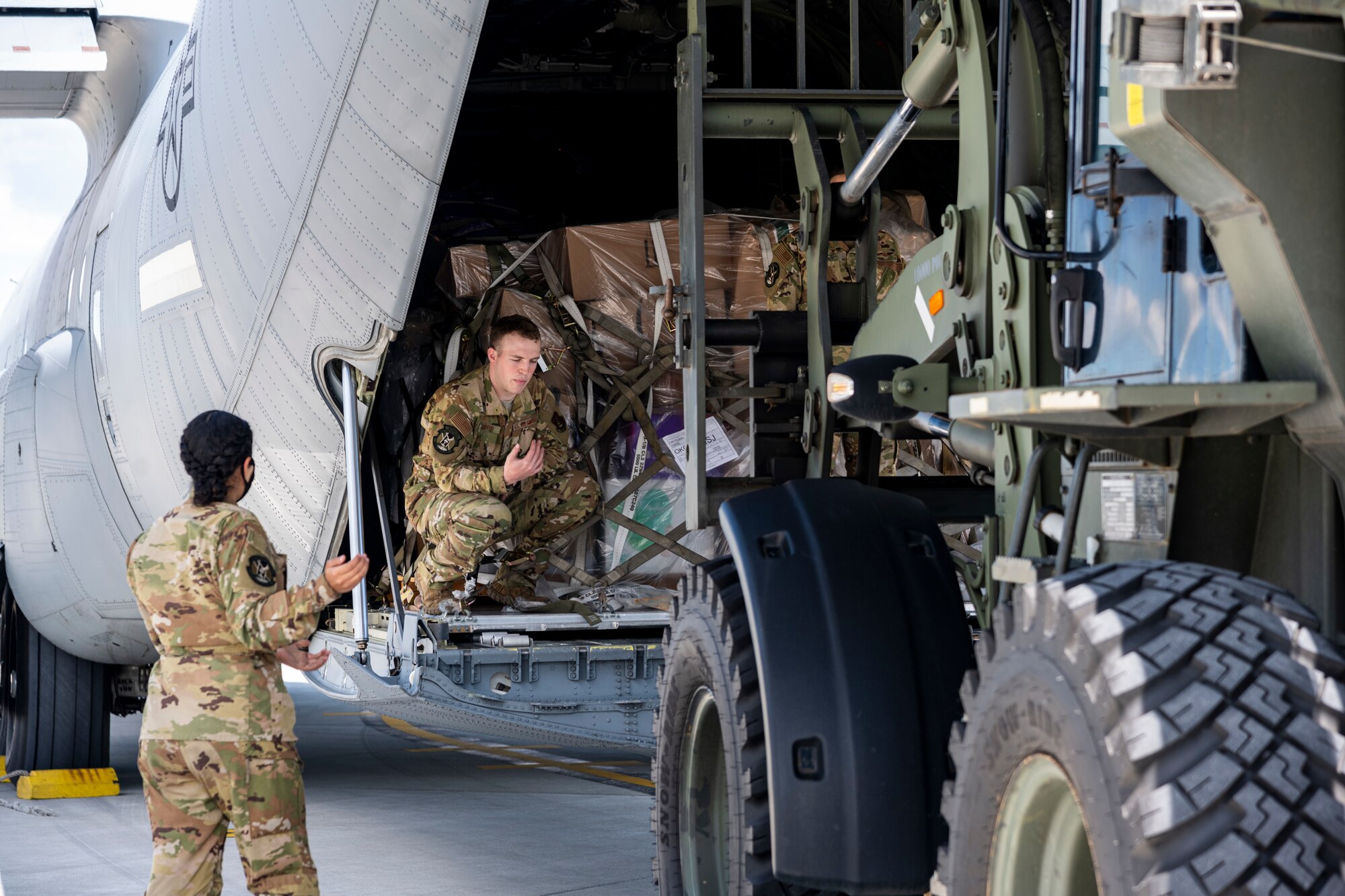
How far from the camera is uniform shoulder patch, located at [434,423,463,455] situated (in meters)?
6.47

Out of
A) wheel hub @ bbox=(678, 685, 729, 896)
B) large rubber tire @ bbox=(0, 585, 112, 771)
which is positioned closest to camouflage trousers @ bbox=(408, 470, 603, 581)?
wheel hub @ bbox=(678, 685, 729, 896)

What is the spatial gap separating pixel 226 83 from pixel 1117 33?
4.82 meters

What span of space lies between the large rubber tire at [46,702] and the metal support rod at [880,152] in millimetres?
6363

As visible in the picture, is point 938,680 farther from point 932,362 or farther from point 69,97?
point 69,97

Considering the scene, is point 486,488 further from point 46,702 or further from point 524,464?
point 46,702

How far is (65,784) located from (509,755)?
3.05m

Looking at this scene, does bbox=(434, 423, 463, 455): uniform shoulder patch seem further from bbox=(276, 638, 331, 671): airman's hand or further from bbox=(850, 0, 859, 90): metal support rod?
bbox=(850, 0, 859, 90): metal support rod

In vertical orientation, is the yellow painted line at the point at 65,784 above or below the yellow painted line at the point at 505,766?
above

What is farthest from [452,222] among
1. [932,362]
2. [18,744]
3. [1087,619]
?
[1087,619]

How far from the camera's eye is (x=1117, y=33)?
1.86m

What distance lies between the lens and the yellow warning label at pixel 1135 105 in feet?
6.58

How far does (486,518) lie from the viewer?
6.21 m

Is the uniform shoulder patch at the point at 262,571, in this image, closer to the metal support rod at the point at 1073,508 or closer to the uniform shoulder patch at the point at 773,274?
the metal support rod at the point at 1073,508

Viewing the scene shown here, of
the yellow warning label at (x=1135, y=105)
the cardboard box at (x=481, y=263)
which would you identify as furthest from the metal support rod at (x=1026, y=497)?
the cardboard box at (x=481, y=263)
